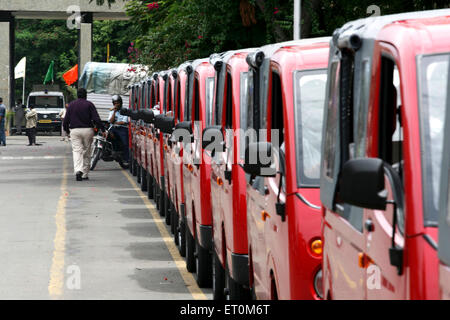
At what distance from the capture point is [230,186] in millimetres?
8234

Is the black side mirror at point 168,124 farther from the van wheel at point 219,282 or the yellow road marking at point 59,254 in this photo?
the van wheel at point 219,282

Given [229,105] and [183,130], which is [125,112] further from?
[229,105]

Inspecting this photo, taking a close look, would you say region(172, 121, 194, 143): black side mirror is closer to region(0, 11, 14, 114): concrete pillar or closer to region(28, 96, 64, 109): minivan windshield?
region(28, 96, 64, 109): minivan windshield

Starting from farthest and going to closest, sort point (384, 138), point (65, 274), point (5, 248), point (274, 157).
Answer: point (5, 248), point (65, 274), point (274, 157), point (384, 138)

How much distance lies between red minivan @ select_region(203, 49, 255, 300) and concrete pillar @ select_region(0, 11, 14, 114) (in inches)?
1935

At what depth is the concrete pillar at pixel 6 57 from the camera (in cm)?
5781

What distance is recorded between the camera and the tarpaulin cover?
35.8 metres

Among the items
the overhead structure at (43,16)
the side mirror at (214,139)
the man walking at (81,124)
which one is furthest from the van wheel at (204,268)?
the overhead structure at (43,16)

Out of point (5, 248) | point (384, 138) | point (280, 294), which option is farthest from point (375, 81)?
point (5, 248)

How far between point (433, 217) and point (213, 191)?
5.75 meters

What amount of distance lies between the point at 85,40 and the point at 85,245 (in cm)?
4529

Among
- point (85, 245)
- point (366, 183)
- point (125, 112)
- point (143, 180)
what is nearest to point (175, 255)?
point (85, 245)

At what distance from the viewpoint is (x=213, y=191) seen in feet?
30.9

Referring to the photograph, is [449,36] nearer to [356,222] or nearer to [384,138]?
[384,138]
